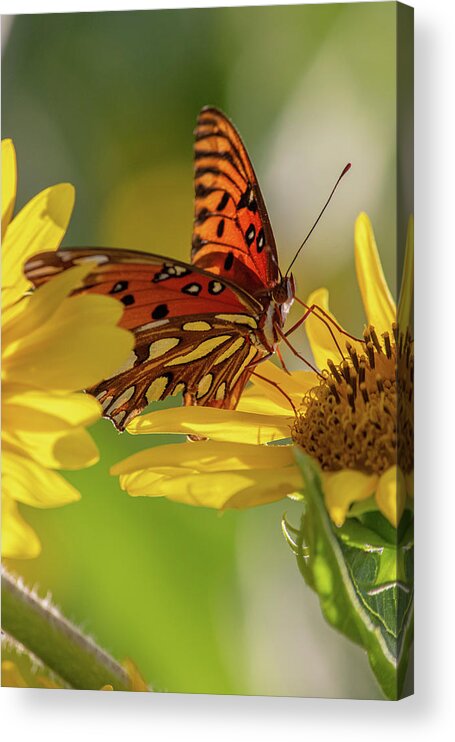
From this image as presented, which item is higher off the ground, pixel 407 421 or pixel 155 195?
pixel 155 195

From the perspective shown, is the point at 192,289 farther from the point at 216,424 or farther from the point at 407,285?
the point at 407,285

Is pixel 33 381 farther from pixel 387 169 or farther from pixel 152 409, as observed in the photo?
pixel 387 169

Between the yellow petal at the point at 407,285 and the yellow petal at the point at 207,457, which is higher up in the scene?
the yellow petal at the point at 407,285

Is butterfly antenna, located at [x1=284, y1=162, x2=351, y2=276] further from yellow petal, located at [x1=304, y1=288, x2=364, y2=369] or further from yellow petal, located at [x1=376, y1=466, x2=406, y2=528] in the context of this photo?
yellow petal, located at [x1=376, y1=466, x2=406, y2=528]

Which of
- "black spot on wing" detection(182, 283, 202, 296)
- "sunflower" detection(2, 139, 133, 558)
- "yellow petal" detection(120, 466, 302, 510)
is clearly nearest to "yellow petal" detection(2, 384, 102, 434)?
"sunflower" detection(2, 139, 133, 558)

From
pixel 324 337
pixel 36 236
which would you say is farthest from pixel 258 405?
pixel 36 236

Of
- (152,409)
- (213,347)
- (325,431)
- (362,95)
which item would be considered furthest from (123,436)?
(362,95)

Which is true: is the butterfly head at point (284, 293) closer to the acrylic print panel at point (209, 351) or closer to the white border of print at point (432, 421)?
the acrylic print panel at point (209, 351)

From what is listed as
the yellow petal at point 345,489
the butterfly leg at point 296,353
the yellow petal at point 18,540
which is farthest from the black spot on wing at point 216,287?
the yellow petal at point 18,540
